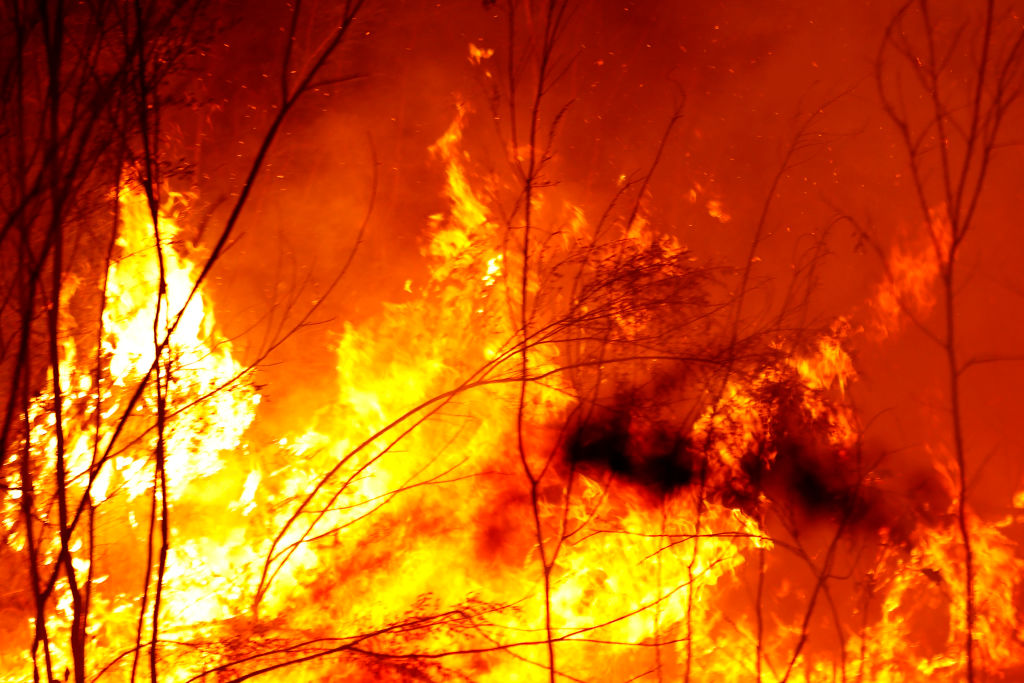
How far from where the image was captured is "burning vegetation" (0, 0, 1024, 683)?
3113mm

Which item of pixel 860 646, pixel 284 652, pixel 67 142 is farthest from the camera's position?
pixel 860 646

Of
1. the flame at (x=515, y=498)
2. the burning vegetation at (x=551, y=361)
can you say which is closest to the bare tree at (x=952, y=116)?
the burning vegetation at (x=551, y=361)

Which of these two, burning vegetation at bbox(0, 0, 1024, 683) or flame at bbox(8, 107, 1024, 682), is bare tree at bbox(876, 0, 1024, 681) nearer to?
burning vegetation at bbox(0, 0, 1024, 683)

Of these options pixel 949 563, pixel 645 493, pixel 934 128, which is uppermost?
pixel 934 128

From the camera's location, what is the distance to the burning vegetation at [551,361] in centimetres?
311

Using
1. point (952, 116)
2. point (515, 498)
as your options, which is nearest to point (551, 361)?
point (515, 498)

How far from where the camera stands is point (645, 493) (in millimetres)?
3254

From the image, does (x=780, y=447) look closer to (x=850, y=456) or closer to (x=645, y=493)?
(x=850, y=456)

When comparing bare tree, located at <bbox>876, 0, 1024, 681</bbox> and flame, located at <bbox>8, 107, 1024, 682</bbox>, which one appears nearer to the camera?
flame, located at <bbox>8, 107, 1024, 682</bbox>

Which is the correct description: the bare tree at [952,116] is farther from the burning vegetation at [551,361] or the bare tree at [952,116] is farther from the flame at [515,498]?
the flame at [515,498]

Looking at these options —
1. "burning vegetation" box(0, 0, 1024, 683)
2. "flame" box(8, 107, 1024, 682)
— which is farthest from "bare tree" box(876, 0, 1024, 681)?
"flame" box(8, 107, 1024, 682)

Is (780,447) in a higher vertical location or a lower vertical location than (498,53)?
lower

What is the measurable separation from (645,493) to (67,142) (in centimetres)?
231

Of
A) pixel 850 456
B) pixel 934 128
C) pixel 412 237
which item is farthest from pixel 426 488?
pixel 934 128
